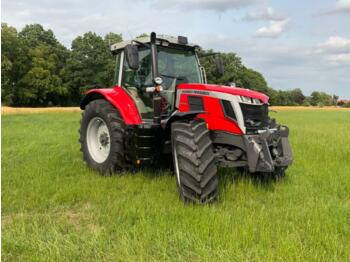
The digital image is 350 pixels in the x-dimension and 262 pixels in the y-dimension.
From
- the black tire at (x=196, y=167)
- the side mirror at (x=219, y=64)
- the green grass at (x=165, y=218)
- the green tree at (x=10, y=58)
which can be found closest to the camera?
the green grass at (x=165, y=218)

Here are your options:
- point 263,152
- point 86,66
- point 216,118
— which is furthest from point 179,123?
point 86,66

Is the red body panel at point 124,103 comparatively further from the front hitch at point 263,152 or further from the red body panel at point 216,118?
the front hitch at point 263,152

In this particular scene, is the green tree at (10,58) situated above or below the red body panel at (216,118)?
above

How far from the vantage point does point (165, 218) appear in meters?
4.18

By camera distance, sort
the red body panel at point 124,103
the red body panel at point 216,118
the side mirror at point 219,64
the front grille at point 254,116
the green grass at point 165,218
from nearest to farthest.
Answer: the green grass at point 165,218, the red body panel at point 216,118, the front grille at point 254,116, the red body panel at point 124,103, the side mirror at point 219,64

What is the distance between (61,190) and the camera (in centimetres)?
538

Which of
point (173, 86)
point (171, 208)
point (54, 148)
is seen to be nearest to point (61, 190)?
point (171, 208)

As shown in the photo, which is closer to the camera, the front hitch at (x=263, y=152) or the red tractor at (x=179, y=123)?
the red tractor at (x=179, y=123)

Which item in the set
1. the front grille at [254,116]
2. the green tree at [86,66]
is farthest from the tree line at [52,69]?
the front grille at [254,116]

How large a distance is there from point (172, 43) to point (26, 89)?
1932 inches

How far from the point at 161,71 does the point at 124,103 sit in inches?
33.7

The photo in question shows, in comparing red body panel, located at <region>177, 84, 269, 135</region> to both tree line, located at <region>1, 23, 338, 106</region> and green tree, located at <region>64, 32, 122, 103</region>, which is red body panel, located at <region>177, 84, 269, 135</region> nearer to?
tree line, located at <region>1, 23, 338, 106</region>

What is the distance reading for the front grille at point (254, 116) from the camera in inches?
211

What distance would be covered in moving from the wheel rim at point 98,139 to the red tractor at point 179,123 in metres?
0.02
